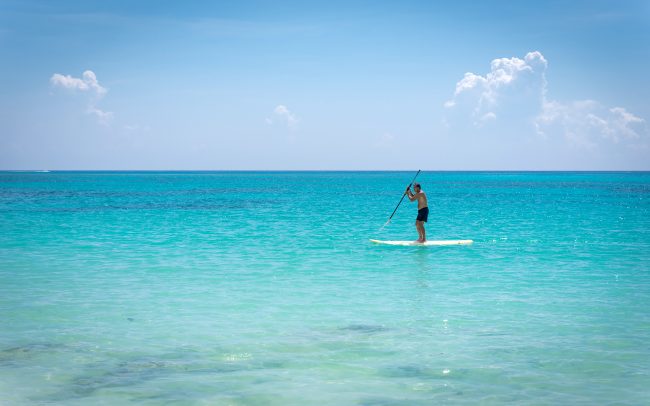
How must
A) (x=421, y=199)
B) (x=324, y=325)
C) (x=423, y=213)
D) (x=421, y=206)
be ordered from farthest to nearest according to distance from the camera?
(x=423, y=213)
(x=421, y=206)
(x=421, y=199)
(x=324, y=325)

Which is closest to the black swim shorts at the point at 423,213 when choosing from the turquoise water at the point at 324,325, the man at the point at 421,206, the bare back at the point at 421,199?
the man at the point at 421,206

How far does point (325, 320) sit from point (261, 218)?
100ft

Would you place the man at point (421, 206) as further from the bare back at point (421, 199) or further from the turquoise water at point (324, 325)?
the turquoise water at point (324, 325)

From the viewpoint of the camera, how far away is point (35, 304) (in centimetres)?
1349

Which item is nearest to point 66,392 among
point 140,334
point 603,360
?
point 140,334

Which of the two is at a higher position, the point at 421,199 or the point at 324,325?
the point at 421,199

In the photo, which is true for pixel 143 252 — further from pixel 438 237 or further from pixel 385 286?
pixel 438 237

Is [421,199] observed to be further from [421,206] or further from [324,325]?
[324,325]

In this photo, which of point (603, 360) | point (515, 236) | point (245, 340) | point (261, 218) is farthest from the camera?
point (261, 218)

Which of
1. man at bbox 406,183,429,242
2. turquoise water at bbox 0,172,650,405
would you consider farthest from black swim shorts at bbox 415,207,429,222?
turquoise water at bbox 0,172,650,405

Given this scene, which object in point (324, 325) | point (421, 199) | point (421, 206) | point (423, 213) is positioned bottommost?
point (324, 325)

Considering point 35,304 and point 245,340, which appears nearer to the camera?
point 245,340

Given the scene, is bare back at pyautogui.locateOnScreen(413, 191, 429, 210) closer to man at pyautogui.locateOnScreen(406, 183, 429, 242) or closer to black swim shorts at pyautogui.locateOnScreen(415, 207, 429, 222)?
man at pyautogui.locateOnScreen(406, 183, 429, 242)

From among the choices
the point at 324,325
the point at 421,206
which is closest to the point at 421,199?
the point at 421,206
